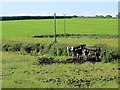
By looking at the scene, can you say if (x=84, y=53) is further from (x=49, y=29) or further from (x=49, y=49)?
(x=49, y=29)

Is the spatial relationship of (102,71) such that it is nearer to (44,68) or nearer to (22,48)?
(44,68)

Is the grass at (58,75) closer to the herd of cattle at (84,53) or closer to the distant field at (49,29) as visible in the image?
the herd of cattle at (84,53)

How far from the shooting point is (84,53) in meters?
21.4

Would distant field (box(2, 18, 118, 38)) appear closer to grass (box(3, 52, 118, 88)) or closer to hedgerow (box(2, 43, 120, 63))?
hedgerow (box(2, 43, 120, 63))

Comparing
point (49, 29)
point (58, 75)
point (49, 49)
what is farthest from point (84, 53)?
point (49, 29)

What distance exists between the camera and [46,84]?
14234 millimetres

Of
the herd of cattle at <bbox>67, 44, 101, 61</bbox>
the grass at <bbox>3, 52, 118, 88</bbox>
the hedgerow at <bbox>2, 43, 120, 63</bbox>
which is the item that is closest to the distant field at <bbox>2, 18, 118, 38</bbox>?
the hedgerow at <bbox>2, 43, 120, 63</bbox>

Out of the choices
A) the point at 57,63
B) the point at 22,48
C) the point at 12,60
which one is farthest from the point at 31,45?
the point at 57,63

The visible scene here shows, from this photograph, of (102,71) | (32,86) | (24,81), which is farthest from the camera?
(102,71)

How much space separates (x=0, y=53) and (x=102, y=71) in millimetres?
10266

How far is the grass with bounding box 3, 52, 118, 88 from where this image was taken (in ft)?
46.3

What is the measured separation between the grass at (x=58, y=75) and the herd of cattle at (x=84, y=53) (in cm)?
116

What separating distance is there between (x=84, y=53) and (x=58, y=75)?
5641mm

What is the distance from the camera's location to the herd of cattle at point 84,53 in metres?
20.3
